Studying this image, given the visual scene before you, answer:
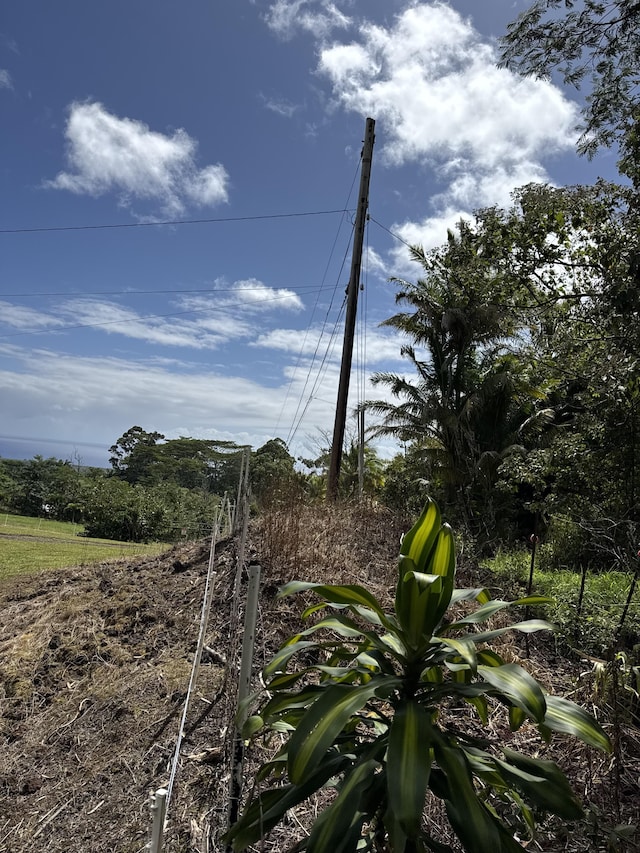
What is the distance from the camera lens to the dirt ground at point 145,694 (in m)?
2.40

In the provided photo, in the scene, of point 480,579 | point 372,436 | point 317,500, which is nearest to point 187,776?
point 480,579

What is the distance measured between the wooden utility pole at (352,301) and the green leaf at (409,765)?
7710 mm

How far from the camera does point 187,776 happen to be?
2.59 metres

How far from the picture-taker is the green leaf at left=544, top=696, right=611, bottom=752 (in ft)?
4.60

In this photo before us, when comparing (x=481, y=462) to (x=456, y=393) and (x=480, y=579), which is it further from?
(x=480, y=579)

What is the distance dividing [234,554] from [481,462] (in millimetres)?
9234

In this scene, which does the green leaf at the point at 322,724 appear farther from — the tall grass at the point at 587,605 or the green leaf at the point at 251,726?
the tall grass at the point at 587,605

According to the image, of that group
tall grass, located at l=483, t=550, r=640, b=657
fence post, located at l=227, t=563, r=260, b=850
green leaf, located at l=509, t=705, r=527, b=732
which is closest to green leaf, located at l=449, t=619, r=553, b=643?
green leaf, located at l=509, t=705, r=527, b=732

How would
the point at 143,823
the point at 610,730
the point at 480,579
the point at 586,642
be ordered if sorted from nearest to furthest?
the point at 143,823, the point at 610,730, the point at 586,642, the point at 480,579

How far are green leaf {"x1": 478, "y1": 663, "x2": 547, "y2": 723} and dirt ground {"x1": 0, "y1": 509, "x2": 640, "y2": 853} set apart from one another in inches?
36.9

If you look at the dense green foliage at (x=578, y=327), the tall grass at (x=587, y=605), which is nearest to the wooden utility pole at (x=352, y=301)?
the dense green foliage at (x=578, y=327)

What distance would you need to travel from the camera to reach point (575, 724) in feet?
4.72

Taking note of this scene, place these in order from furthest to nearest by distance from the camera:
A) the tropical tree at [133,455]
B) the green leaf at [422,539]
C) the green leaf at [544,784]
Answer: the tropical tree at [133,455] → the green leaf at [422,539] → the green leaf at [544,784]

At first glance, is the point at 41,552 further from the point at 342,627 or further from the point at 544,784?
the point at 544,784
